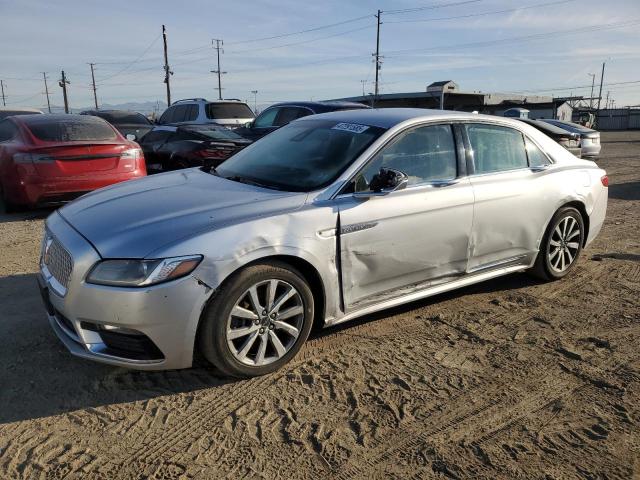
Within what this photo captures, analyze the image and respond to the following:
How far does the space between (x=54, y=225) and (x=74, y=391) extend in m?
1.12

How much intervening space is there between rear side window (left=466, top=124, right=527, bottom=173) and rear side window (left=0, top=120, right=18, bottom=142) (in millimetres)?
6524

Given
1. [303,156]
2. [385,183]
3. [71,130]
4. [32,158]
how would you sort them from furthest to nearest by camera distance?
[71,130] → [32,158] → [303,156] → [385,183]

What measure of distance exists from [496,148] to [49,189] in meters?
5.58

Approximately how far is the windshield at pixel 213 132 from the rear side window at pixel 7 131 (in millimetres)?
2923

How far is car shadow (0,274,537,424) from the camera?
2.90m

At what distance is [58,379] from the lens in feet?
10.3

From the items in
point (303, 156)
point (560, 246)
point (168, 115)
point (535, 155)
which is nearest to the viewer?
point (303, 156)

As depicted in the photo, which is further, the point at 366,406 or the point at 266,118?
the point at 266,118

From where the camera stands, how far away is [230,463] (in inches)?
97.0

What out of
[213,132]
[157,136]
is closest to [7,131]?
[157,136]

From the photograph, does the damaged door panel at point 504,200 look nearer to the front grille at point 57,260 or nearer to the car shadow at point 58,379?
the car shadow at point 58,379

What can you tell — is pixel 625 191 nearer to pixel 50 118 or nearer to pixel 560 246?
pixel 560 246

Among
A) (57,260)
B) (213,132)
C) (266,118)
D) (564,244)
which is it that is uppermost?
(266,118)

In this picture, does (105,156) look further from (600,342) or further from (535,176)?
(600,342)
